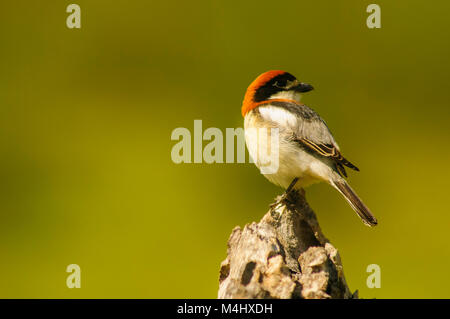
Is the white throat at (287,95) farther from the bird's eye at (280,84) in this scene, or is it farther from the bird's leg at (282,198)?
the bird's leg at (282,198)

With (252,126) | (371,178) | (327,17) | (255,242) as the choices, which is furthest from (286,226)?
(327,17)

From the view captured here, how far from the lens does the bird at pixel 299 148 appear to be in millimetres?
3977

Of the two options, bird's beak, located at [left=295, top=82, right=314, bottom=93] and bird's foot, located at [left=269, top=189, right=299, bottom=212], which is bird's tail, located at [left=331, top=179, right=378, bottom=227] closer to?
bird's foot, located at [left=269, top=189, right=299, bottom=212]

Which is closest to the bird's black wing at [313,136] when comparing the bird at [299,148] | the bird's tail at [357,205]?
the bird at [299,148]

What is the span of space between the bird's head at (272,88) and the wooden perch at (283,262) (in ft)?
4.31

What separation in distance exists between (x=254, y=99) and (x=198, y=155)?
171 centimetres

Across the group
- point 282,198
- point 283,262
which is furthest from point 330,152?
point 283,262

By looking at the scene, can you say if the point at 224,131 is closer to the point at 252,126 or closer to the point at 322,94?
the point at 322,94

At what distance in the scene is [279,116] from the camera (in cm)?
422

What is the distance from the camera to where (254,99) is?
15.0 feet

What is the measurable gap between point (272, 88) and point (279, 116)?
43 centimetres

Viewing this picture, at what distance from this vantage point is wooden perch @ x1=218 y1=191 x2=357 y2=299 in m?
2.72

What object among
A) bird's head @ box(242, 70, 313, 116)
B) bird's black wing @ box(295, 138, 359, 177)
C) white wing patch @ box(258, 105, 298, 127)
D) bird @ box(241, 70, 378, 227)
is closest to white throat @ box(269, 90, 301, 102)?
bird's head @ box(242, 70, 313, 116)

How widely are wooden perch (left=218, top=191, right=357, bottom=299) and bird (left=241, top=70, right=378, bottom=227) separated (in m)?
0.40
